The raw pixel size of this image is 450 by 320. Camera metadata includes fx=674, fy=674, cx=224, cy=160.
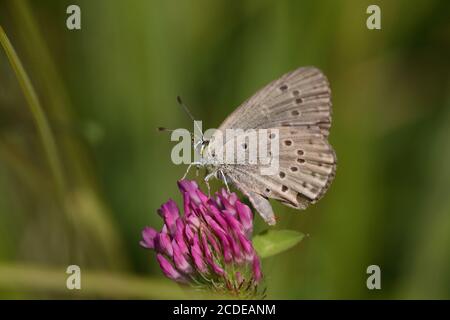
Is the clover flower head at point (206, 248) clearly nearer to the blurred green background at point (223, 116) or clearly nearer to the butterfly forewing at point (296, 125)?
the butterfly forewing at point (296, 125)

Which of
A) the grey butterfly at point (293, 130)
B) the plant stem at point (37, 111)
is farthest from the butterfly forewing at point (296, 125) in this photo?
the plant stem at point (37, 111)

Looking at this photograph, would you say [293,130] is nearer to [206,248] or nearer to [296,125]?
[296,125]

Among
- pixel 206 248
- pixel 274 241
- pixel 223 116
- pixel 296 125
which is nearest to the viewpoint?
pixel 206 248

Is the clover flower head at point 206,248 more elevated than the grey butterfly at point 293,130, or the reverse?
the grey butterfly at point 293,130

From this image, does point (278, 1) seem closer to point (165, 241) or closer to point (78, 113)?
point (78, 113)

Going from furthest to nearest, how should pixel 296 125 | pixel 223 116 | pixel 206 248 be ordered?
1. pixel 223 116
2. pixel 296 125
3. pixel 206 248

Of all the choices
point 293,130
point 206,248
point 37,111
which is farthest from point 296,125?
point 37,111
